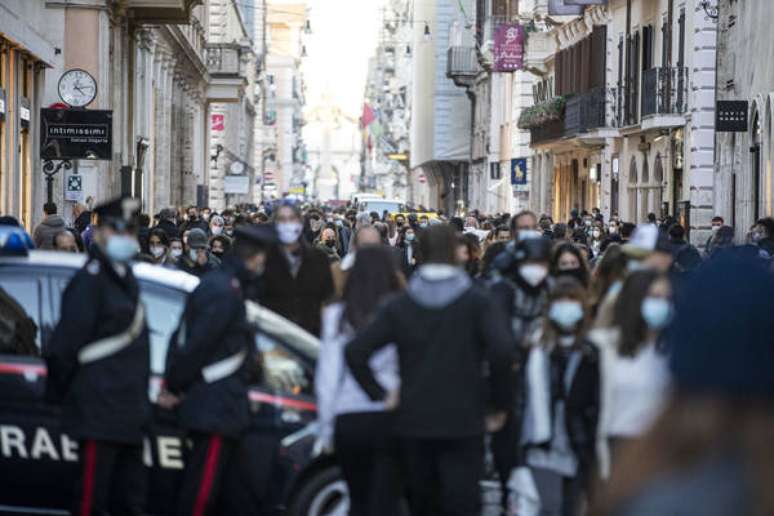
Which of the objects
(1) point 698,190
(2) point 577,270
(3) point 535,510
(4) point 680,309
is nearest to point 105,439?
(3) point 535,510

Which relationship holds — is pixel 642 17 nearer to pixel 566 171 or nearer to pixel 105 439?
pixel 566 171

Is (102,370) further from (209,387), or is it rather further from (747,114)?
(747,114)

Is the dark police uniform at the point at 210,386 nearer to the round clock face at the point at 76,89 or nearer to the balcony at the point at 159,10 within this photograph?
the round clock face at the point at 76,89

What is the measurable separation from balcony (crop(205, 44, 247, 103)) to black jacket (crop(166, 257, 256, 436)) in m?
61.0

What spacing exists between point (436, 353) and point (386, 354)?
0.60m

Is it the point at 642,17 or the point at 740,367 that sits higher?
the point at 642,17

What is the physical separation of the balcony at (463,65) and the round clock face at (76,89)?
2107 inches

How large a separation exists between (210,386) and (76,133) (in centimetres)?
1854

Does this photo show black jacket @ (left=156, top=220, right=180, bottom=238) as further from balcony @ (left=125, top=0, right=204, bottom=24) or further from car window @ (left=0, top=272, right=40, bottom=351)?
balcony @ (left=125, top=0, right=204, bottom=24)

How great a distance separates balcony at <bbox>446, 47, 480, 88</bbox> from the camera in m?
81.1

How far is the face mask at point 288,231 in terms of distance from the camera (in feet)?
39.5

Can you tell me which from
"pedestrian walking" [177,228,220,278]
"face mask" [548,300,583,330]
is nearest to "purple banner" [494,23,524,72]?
"pedestrian walking" [177,228,220,278]

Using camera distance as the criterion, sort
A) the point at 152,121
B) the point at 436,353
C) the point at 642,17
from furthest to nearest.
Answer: the point at 152,121 < the point at 642,17 < the point at 436,353

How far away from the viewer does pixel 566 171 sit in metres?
57.8
